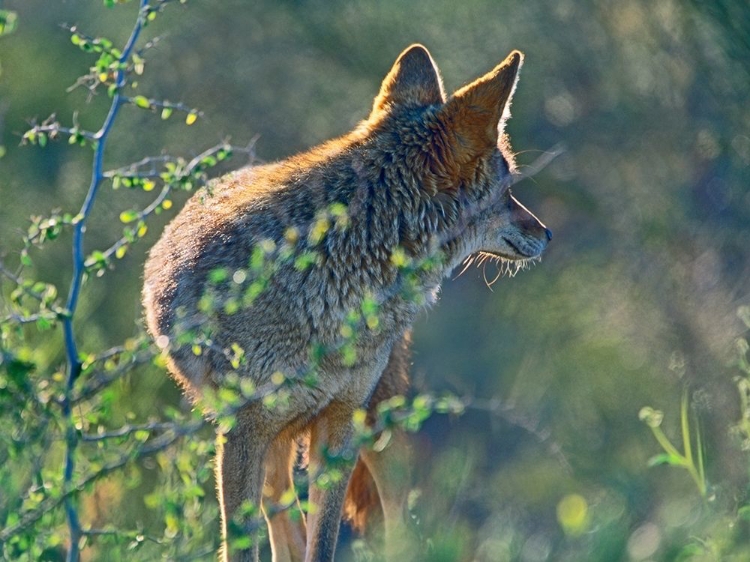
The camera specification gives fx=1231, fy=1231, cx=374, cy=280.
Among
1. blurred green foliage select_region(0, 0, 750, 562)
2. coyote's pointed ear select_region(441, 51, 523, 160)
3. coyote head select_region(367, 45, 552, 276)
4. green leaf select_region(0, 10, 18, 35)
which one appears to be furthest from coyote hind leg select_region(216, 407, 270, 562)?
blurred green foliage select_region(0, 0, 750, 562)

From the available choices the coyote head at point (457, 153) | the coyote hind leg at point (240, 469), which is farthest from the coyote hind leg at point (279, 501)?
Answer: the coyote head at point (457, 153)

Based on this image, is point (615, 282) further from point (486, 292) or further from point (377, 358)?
point (377, 358)

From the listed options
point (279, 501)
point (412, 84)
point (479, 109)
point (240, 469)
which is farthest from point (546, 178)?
point (240, 469)

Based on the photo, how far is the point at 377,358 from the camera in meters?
4.37

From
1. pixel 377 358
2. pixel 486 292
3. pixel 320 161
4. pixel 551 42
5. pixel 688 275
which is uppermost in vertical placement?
pixel 320 161

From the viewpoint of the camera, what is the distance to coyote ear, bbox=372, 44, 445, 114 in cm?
472

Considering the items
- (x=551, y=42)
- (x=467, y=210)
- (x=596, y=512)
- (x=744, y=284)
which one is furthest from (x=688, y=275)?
(x=596, y=512)

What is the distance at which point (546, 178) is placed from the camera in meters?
10.2

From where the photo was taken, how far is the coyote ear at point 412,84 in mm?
4723

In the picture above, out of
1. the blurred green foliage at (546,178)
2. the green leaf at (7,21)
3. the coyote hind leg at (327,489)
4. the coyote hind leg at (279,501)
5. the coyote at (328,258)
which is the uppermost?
the green leaf at (7,21)

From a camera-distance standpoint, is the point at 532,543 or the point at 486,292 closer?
the point at 532,543

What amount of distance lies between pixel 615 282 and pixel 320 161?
247 inches

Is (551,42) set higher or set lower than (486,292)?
higher

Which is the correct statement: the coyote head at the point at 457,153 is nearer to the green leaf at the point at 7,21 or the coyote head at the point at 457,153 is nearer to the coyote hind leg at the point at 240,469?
the coyote hind leg at the point at 240,469
